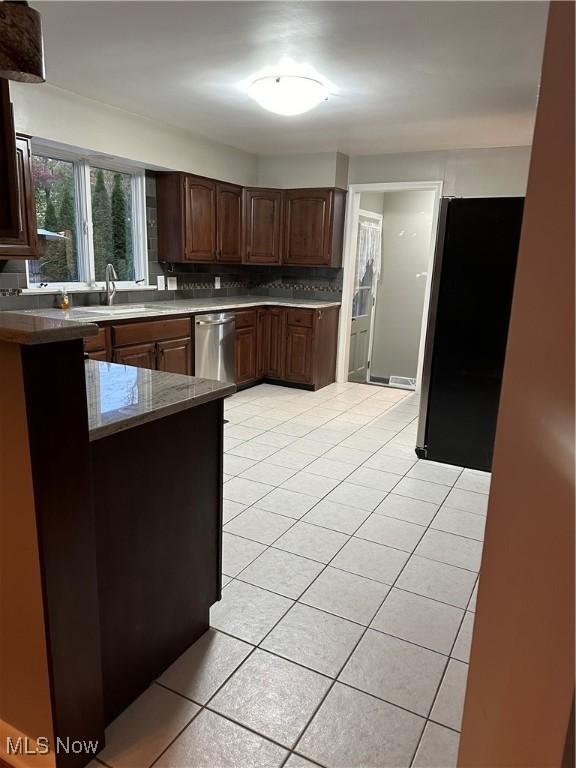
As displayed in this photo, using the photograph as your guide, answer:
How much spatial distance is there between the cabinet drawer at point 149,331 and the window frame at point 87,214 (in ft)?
2.13

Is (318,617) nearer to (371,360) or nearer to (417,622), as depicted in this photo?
(417,622)

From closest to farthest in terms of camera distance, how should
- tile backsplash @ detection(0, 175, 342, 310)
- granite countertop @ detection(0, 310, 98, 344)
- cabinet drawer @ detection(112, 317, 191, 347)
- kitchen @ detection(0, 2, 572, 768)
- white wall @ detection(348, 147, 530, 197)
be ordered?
granite countertop @ detection(0, 310, 98, 344) < kitchen @ detection(0, 2, 572, 768) < tile backsplash @ detection(0, 175, 342, 310) < cabinet drawer @ detection(112, 317, 191, 347) < white wall @ detection(348, 147, 530, 197)

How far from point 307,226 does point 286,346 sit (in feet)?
4.29

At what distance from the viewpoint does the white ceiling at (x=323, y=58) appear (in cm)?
229

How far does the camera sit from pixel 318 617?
1.97m

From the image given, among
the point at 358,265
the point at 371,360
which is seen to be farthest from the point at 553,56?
the point at 371,360

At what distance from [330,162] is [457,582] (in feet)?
14.5

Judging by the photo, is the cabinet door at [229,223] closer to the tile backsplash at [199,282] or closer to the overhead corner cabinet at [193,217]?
the overhead corner cabinet at [193,217]

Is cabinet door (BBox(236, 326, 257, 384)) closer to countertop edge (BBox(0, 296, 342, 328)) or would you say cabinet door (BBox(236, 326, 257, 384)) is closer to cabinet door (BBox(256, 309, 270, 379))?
cabinet door (BBox(256, 309, 270, 379))

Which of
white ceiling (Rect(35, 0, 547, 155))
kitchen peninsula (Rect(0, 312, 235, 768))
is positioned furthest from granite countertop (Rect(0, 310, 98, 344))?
white ceiling (Rect(35, 0, 547, 155))

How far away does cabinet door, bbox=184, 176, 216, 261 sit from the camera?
4.71 meters

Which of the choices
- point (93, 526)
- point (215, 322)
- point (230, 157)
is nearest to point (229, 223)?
point (230, 157)

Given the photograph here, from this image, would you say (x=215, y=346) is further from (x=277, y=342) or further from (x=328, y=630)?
(x=328, y=630)

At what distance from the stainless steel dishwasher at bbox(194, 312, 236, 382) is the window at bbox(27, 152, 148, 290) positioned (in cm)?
80
